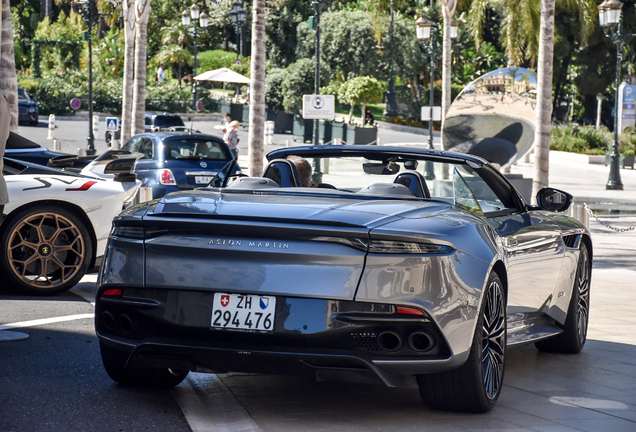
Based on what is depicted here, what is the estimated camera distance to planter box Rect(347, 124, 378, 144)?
45.4 metres

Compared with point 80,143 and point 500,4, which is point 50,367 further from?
point 500,4

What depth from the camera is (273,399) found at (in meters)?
4.76

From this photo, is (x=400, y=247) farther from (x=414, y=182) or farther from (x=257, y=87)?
(x=257, y=87)

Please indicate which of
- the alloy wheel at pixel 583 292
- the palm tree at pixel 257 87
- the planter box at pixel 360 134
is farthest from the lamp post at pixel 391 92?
the alloy wheel at pixel 583 292

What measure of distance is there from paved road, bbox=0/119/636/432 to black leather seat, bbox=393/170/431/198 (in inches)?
43.3

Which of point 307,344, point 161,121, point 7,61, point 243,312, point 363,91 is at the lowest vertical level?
point 307,344

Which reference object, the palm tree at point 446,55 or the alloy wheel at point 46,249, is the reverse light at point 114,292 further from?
the palm tree at point 446,55

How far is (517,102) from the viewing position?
20094 millimetres

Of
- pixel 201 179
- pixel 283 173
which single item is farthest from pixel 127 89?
pixel 283 173

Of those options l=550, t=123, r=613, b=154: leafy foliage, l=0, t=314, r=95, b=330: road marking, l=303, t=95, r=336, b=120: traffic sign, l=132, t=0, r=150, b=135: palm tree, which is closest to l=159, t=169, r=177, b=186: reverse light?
l=303, t=95, r=336, b=120: traffic sign

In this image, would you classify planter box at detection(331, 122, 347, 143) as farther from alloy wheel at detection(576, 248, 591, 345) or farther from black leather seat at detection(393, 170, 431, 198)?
black leather seat at detection(393, 170, 431, 198)

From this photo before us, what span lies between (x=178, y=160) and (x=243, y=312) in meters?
14.1

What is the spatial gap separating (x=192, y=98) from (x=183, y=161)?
39.9 m

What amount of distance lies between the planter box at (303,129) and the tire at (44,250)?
39.1 meters
